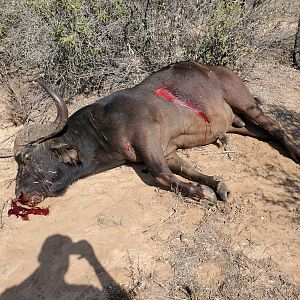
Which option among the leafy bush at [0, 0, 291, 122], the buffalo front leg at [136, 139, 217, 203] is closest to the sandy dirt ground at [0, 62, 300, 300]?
the buffalo front leg at [136, 139, 217, 203]

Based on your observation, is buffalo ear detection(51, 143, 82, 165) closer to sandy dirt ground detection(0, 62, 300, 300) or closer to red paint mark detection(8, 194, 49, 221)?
sandy dirt ground detection(0, 62, 300, 300)

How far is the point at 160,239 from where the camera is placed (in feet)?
14.1

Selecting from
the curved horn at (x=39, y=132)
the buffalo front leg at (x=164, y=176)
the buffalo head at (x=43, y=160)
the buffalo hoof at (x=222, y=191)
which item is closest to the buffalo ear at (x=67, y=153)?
the buffalo head at (x=43, y=160)

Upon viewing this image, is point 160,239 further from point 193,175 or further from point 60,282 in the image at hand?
point 193,175

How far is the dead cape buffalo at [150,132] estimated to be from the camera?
16.6ft

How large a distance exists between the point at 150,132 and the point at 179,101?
2.67 ft

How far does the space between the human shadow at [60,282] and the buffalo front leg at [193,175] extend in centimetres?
156

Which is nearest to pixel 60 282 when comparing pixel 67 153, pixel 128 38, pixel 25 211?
pixel 25 211

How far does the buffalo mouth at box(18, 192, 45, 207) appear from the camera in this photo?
5.02 meters

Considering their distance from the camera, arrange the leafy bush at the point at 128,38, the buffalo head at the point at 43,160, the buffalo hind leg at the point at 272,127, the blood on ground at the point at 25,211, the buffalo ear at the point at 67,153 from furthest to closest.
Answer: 1. the leafy bush at the point at 128,38
2. the buffalo hind leg at the point at 272,127
3. the buffalo ear at the point at 67,153
4. the buffalo head at the point at 43,160
5. the blood on ground at the point at 25,211

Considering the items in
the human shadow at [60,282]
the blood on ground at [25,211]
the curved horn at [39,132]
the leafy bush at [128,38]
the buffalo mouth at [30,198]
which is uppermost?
the leafy bush at [128,38]

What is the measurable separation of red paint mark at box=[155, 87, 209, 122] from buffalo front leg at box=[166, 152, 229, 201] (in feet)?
2.11

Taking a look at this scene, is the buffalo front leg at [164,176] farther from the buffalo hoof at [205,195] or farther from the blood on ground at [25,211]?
the blood on ground at [25,211]

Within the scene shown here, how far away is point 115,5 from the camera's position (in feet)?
23.6
